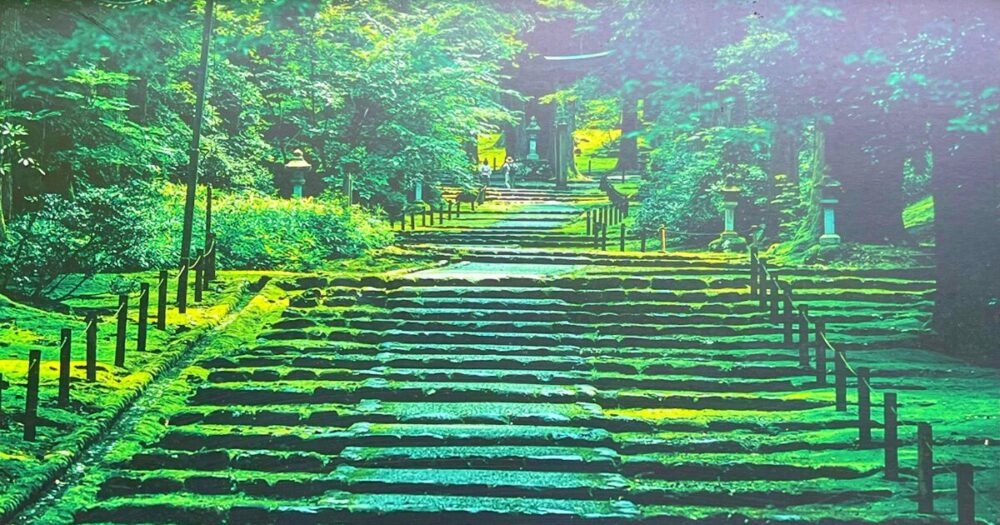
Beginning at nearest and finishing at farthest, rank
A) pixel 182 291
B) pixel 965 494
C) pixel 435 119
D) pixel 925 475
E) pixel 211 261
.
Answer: pixel 965 494 < pixel 925 475 < pixel 182 291 < pixel 211 261 < pixel 435 119

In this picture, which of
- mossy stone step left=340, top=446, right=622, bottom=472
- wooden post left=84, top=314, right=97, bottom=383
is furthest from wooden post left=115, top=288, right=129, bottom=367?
mossy stone step left=340, top=446, right=622, bottom=472

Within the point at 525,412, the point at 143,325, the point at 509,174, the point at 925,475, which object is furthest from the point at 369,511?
the point at 509,174

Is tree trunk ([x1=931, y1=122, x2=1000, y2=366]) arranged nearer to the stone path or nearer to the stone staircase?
the stone path

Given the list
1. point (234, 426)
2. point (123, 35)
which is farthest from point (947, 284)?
point (123, 35)

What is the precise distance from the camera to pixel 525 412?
7.22 m

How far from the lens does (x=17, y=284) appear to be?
10.0 m

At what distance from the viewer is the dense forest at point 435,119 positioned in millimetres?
8031

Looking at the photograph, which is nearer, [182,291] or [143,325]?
[143,325]

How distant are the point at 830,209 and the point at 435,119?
8657mm

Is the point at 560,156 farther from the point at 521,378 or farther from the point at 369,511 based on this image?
the point at 369,511

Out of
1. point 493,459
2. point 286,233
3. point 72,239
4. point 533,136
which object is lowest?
point 493,459

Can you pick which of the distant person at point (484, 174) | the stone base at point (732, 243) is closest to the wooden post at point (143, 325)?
the stone base at point (732, 243)

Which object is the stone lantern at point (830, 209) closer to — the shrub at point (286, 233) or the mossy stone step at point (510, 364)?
the mossy stone step at point (510, 364)

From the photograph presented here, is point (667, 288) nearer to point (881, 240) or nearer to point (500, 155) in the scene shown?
point (881, 240)
